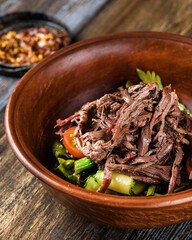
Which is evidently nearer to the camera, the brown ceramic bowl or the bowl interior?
the brown ceramic bowl

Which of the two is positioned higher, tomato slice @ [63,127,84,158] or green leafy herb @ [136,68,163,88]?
green leafy herb @ [136,68,163,88]

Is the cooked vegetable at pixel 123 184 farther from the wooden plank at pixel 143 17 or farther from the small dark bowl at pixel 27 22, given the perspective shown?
the small dark bowl at pixel 27 22

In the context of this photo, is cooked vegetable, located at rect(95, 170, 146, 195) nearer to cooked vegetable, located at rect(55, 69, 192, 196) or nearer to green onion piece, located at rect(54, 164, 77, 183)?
cooked vegetable, located at rect(55, 69, 192, 196)

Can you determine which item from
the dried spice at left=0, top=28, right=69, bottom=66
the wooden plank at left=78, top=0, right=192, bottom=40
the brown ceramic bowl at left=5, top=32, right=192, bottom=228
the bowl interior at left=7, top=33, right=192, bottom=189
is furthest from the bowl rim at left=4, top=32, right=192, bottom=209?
the wooden plank at left=78, top=0, right=192, bottom=40

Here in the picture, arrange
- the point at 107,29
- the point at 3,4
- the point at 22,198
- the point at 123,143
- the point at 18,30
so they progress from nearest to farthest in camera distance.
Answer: the point at 123,143
the point at 22,198
the point at 107,29
the point at 18,30
the point at 3,4

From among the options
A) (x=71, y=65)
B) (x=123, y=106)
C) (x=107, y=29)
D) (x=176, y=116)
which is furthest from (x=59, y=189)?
(x=107, y=29)

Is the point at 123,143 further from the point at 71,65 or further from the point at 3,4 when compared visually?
the point at 3,4
